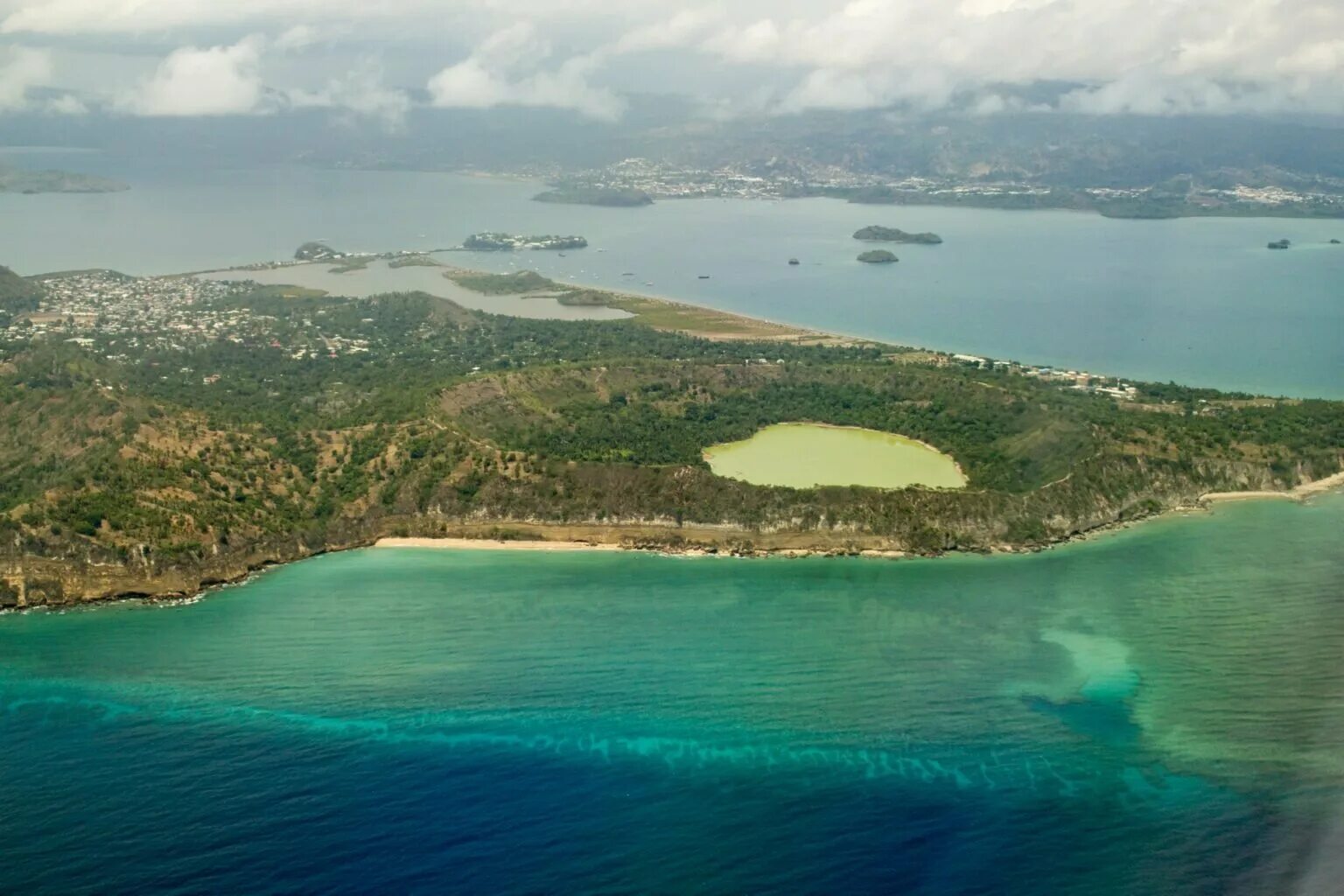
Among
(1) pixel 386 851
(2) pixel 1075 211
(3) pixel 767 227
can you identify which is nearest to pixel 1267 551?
(1) pixel 386 851

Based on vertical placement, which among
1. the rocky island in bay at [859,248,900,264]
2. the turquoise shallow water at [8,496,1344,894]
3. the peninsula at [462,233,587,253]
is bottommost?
the turquoise shallow water at [8,496,1344,894]

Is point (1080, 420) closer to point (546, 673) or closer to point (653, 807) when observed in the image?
point (546, 673)

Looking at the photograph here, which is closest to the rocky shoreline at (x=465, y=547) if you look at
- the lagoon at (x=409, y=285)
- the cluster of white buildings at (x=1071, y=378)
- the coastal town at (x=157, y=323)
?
the cluster of white buildings at (x=1071, y=378)

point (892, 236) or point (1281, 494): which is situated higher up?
point (892, 236)

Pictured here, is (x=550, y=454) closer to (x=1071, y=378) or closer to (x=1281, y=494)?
(x=1281, y=494)

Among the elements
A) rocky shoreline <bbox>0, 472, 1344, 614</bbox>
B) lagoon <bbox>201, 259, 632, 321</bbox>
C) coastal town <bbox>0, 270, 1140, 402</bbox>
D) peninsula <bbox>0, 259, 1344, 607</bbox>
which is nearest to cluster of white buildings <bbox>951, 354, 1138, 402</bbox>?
coastal town <bbox>0, 270, 1140, 402</bbox>

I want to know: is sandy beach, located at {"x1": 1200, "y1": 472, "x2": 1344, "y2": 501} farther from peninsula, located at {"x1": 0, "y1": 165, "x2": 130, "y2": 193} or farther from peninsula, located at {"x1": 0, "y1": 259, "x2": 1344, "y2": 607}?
peninsula, located at {"x1": 0, "y1": 165, "x2": 130, "y2": 193}

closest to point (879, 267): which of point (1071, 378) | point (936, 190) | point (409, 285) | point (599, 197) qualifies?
point (409, 285)
